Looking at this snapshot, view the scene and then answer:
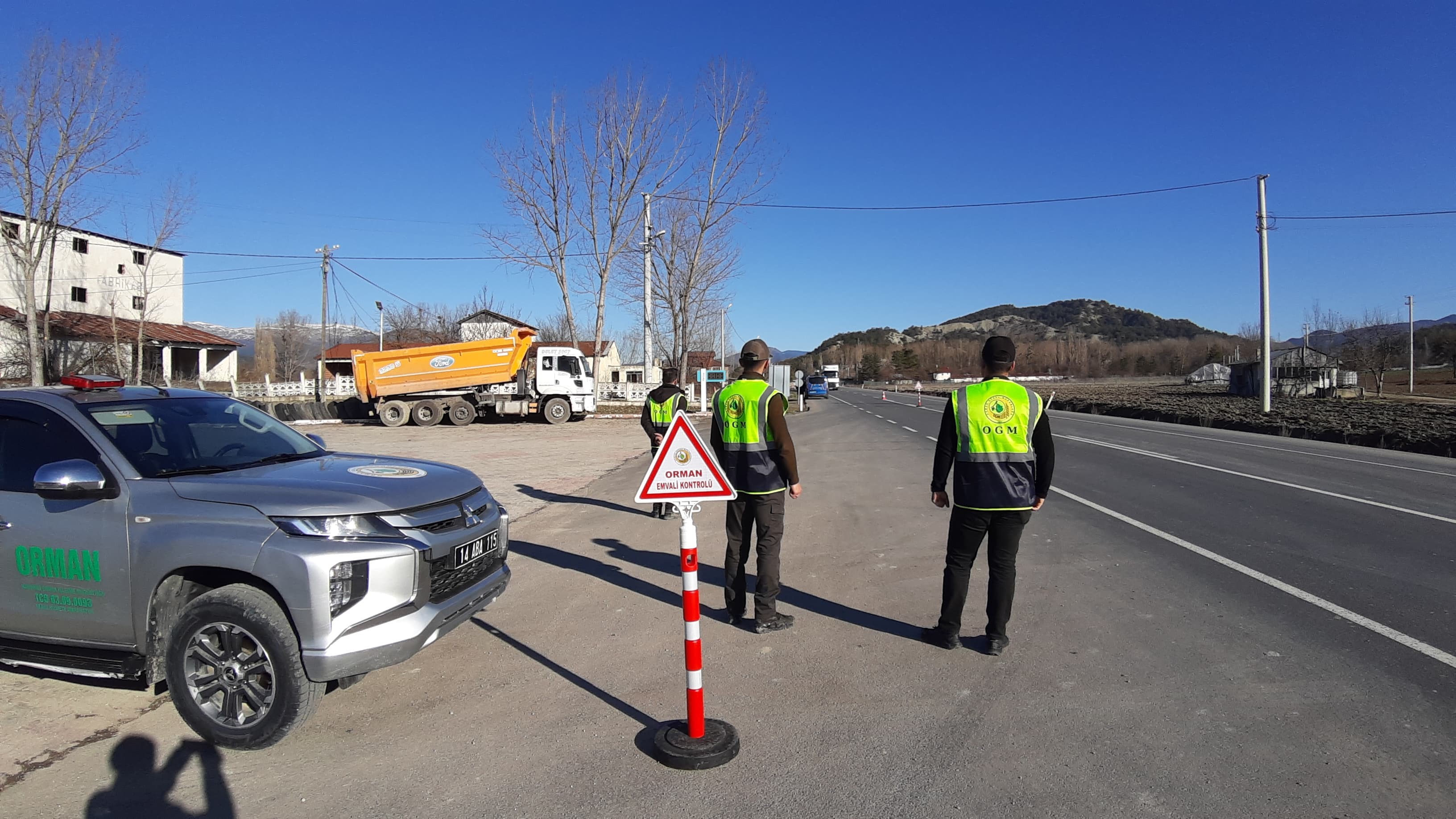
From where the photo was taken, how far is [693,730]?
355 centimetres

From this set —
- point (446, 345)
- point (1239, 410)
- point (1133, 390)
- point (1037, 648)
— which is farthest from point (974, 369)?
point (1037, 648)

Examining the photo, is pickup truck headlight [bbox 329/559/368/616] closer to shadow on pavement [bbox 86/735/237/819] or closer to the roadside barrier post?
shadow on pavement [bbox 86/735/237/819]

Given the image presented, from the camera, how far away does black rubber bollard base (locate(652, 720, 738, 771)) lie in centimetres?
343

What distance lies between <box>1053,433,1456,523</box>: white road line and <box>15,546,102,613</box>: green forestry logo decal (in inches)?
450

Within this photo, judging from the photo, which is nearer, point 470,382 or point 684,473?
point 684,473

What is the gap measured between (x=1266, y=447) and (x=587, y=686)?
18482 mm

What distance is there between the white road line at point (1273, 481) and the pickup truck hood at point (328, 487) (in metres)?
9.90

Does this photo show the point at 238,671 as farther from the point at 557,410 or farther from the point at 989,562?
the point at 557,410

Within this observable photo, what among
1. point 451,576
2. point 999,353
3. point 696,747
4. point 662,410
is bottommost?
point 696,747

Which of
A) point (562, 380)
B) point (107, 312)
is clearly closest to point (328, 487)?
point (562, 380)

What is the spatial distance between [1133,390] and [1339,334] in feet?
46.6

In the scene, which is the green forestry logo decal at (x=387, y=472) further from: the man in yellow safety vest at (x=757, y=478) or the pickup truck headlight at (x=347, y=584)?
the man in yellow safety vest at (x=757, y=478)

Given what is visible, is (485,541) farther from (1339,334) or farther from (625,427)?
(1339,334)

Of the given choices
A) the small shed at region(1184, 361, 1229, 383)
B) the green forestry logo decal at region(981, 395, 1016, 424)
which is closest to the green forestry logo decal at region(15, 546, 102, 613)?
the green forestry logo decal at region(981, 395, 1016, 424)
